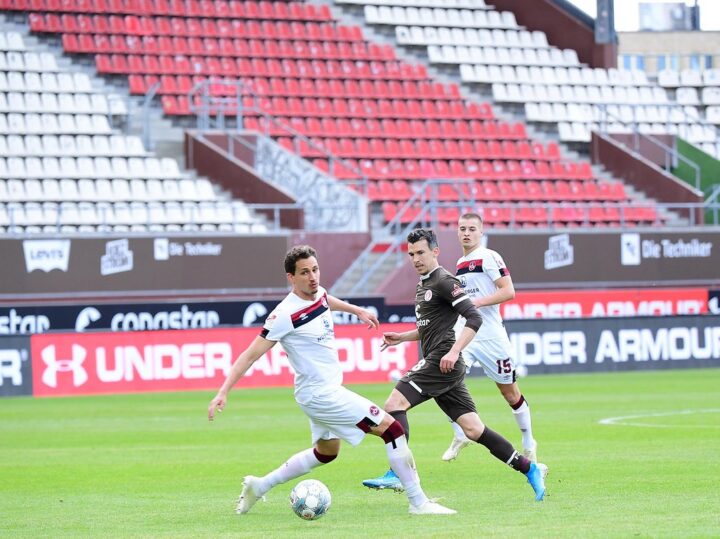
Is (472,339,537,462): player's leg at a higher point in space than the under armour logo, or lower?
higher

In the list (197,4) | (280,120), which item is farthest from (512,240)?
(197,4)

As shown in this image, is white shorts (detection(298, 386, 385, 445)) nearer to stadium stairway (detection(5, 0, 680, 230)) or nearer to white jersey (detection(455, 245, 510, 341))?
white jersey (detection(455, 245, 510, 341))

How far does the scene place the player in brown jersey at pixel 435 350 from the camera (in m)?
10.3

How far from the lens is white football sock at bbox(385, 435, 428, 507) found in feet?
31.3

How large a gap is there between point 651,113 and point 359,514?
3453 cm

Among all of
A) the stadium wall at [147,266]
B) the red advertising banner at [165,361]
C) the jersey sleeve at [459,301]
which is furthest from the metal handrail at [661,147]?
the jersey sleeve at [459,301]

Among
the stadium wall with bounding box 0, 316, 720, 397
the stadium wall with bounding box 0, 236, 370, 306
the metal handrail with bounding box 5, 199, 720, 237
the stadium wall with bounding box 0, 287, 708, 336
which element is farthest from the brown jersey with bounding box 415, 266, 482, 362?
the metal handrail with bounding box 5, 199, 720, 237

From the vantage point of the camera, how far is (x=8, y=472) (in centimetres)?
1354

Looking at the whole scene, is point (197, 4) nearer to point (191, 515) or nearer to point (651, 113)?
point (651, 113)

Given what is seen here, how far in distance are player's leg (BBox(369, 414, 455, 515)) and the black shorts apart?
104cm

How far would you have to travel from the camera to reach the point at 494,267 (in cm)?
1288

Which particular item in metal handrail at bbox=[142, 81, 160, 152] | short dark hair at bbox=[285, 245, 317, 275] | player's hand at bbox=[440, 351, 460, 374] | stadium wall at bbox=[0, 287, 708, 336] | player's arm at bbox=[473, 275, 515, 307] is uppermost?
metal handrail at bbox=[142, 81, 160, 152]

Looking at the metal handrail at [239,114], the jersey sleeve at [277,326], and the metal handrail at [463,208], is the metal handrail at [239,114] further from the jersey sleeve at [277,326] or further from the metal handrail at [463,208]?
the jersey sleeve at [277,326]

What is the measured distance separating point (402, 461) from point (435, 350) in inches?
56.5
